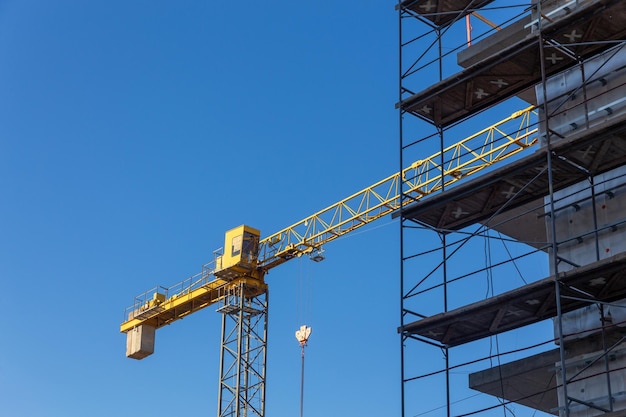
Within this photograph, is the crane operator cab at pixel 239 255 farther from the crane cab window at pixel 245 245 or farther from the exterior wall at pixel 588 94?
the exterior wall at pixel 588 94

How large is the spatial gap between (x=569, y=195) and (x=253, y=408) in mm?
42655

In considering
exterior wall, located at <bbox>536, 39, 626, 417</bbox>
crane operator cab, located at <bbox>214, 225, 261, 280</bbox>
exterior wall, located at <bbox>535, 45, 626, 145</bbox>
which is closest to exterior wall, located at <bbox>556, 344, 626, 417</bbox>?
exterior wall, located at <bbox>536, 39, 626, 417</bbox>

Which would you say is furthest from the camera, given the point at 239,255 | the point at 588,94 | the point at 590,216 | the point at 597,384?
the point at 239,255

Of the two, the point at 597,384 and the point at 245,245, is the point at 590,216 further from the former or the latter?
the point at 245,245

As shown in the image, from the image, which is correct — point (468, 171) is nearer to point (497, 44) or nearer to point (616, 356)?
point (497, 44)

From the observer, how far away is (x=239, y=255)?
63.1m

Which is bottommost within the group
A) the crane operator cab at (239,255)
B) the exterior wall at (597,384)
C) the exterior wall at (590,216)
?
the exterior wall at (597,384)

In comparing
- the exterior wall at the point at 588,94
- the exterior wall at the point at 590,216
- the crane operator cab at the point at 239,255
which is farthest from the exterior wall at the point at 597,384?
the crane operator cab at the point at 239,255

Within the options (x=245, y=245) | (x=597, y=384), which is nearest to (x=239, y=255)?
(x=245, y=245)

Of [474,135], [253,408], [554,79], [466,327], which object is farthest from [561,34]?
[253,408]

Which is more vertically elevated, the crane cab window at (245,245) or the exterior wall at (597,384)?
the crane cab window at (245,245)

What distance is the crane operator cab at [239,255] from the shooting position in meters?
63.2

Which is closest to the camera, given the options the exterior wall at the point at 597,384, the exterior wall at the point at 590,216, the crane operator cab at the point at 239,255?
the exterior wall at the point at 597,384

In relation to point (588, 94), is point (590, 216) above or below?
below
